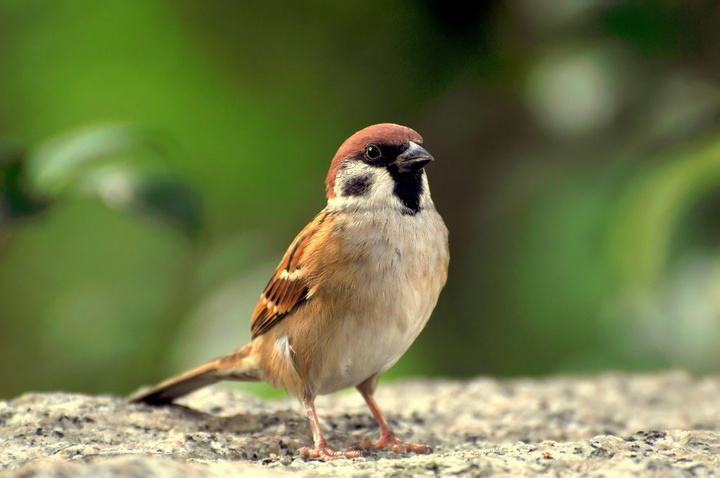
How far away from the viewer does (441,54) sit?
5840mm

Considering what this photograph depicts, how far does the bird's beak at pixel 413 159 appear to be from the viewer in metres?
3.31

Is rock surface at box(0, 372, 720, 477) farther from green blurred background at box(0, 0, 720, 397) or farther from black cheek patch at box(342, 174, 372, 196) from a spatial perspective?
black cheek patch at box(342, 174, 372, 196)

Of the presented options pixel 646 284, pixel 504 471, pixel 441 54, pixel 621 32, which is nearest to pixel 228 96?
pixel 441 54

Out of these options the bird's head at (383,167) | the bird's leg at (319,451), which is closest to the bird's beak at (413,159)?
the bird's head at (383,167)

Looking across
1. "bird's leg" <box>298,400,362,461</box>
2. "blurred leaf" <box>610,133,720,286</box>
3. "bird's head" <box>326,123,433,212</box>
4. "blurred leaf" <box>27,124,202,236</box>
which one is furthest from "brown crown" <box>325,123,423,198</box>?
"blurred leaf" <box>610,133,720,286</box>

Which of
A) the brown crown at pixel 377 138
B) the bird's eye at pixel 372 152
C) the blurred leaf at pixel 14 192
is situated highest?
the blurred leaf at pixel 14 192

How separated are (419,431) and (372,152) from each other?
107 centimetres

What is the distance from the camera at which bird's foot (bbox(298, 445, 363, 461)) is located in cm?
311

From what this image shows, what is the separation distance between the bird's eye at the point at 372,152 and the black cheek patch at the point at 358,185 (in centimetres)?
6

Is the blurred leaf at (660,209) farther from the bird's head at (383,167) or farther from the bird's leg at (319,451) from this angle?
the bird's leg at (319,451)

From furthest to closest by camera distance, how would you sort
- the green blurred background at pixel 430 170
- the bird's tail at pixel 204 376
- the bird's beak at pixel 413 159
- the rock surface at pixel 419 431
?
the green blurred background at pixel 430 170, the bird's tail at pixel 204 376, the bird's beak at pixel 413 159, the rock surface at pixel 419 431

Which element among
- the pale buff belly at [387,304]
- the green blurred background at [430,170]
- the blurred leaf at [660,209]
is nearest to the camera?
the pale buff belly at [387,304]

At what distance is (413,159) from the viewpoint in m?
3.33

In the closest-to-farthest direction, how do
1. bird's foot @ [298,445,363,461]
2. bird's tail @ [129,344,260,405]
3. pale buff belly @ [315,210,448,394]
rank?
bird's foot @ [298,445,363,461] → pale buff belly @ [315,210,448,394] → bird's tail @ [129,344,260,405]
